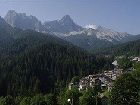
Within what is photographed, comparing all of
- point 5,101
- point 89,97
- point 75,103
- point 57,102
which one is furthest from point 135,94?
point 5,101

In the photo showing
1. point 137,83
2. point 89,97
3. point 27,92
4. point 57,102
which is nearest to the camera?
point 137,83

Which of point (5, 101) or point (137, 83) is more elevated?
point (137, 83)

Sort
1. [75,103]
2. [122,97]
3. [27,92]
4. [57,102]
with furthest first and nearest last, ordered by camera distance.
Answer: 1. [27,92]
2. [57,102]
3. [75,103]
4. [122,97]

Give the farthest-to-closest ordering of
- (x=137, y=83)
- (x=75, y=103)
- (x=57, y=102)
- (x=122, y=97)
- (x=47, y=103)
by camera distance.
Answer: (x=57, y=102)
(x=47, y=103)
(x=75, y=103)
(x=137, y=83)
(x=122, y=97)

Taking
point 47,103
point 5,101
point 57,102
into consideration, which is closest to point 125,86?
point 47,103

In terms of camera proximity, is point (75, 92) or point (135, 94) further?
point (75, 92)

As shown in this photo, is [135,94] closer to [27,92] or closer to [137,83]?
[137,83]

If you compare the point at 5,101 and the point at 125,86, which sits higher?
the point at 125,86

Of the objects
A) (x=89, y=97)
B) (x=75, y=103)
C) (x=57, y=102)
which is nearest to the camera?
(x=89, y=97)

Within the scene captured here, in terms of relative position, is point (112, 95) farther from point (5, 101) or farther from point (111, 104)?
point (5, 101)
